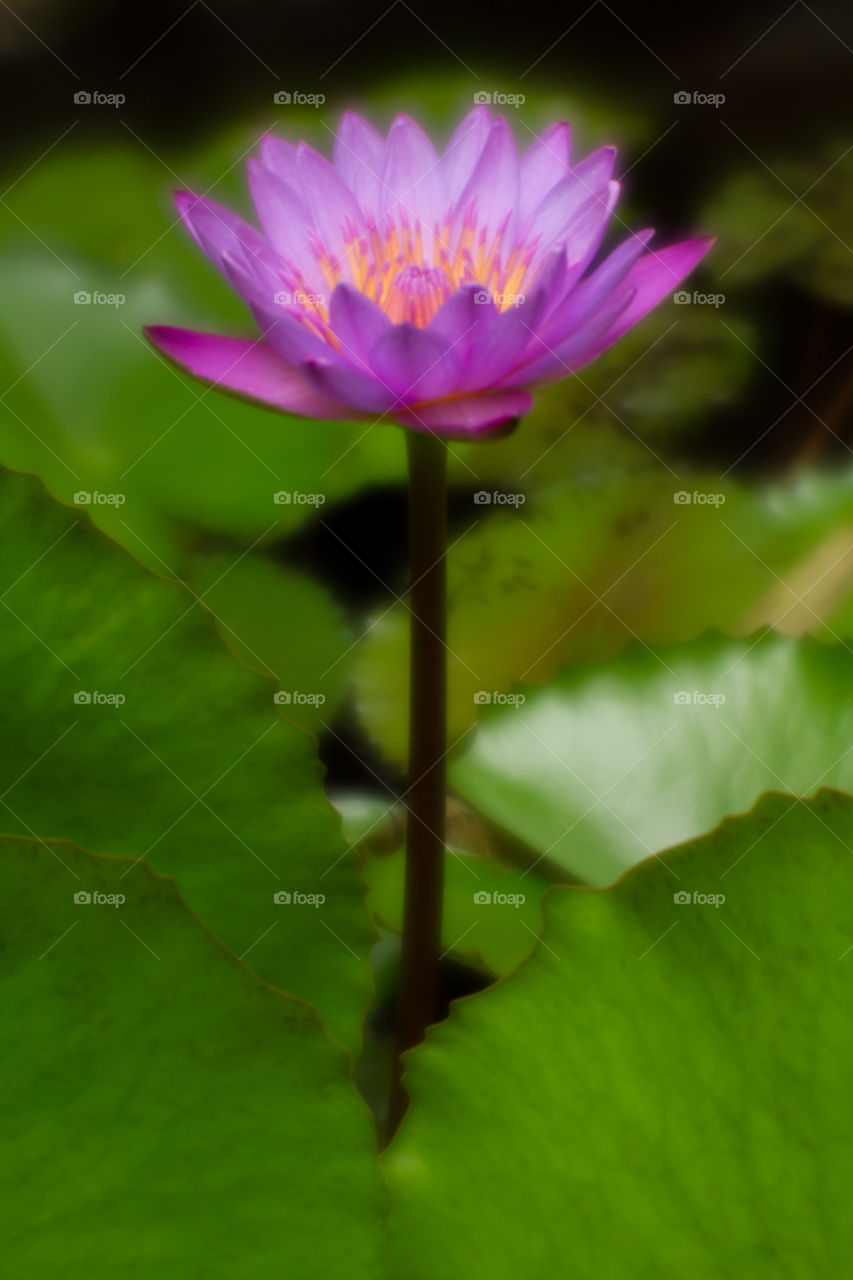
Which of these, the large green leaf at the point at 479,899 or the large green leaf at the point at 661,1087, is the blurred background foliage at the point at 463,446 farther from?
the large green leaf at the point at 661,1087

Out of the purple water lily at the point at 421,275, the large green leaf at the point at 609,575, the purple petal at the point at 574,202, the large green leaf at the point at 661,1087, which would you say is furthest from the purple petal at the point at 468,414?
the large green leaf at the point at 609,575

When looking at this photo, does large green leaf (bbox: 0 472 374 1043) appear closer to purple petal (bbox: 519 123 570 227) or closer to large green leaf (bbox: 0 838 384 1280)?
large green leaf (bbox: 0 838 384 1280)

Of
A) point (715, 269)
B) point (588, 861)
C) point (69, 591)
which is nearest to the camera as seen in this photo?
point (69, 591)

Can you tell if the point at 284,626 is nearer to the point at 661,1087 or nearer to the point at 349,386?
the point at 349,386

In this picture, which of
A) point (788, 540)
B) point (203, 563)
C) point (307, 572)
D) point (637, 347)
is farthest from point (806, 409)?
point (203, 563)

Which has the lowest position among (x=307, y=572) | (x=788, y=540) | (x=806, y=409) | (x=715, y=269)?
(x=307, y=572)

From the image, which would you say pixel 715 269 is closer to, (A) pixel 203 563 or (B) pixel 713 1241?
(A) pixel 203 563

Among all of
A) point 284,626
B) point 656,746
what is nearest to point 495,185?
point 656,746
